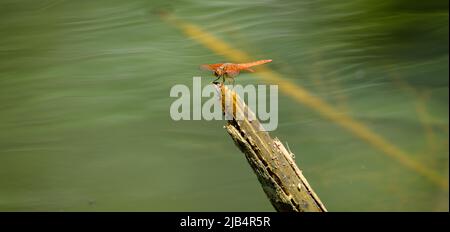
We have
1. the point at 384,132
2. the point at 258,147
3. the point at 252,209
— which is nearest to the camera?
the point at 258,147

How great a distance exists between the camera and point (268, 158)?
108 centimetres

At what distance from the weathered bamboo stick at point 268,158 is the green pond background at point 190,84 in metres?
1.01

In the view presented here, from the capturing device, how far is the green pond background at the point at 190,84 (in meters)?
2.18

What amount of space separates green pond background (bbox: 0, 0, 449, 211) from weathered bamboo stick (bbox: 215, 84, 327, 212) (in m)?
1.01

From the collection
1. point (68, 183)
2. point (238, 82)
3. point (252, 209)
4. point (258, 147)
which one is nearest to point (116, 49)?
point (238, 82)

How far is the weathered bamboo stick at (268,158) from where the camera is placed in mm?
1083

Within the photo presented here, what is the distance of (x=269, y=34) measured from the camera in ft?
9.30

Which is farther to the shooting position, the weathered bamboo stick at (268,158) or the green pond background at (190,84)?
the green pond background at (190,84)

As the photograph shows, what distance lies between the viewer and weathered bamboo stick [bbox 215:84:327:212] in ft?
3.55

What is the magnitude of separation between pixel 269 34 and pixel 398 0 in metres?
0.65

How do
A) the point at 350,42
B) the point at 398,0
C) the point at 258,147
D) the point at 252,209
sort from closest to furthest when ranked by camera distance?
the point at 258,147 < the point at 252,209 < the point at 398,0 < the point at 350,42

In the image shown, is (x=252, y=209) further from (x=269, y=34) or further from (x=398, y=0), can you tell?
(x=398, y=0)

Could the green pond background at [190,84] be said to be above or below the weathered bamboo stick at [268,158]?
above

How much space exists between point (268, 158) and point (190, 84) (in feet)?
4.99
